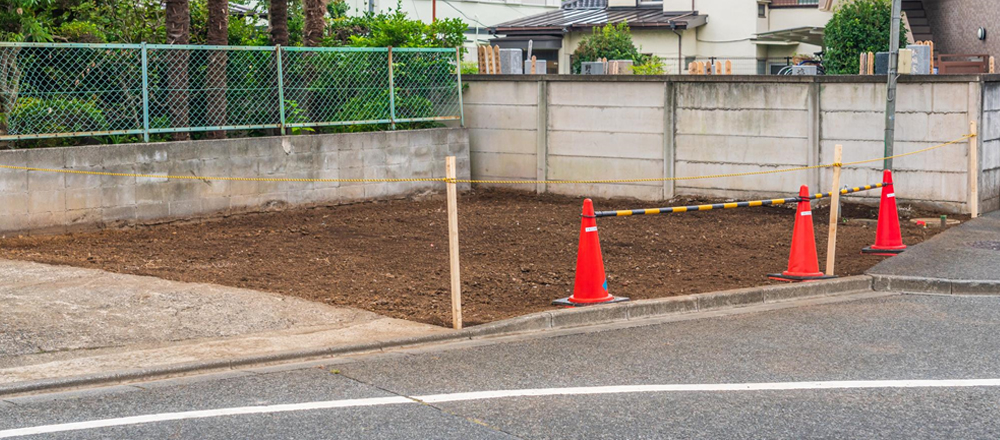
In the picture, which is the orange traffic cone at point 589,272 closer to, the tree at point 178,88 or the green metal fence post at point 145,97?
the green metal fence post at point 145,97

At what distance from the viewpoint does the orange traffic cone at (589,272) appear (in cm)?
952

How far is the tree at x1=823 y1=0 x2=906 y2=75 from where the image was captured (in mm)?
26391

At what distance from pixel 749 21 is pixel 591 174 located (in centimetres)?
1825

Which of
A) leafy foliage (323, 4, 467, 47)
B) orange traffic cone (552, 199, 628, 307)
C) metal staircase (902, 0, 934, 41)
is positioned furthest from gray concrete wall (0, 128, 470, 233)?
metal staircase (902, 0, 934, 41)

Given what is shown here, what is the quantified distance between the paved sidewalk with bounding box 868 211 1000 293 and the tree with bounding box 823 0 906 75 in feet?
44.8

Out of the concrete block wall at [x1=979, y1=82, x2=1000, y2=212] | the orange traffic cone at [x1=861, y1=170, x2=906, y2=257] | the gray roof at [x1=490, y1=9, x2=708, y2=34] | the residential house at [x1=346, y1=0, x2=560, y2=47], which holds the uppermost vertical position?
the residential house at [x1=346, y1=0, x2=560, y2=47]

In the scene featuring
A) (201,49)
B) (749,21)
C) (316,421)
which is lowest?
(316,421)

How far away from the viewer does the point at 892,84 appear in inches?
559

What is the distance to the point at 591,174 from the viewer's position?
17.7m

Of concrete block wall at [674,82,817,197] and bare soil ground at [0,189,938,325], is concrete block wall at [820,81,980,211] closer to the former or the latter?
concrete block wall at [674,82,817,197]

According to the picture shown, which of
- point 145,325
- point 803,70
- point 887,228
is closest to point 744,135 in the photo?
point 887,228

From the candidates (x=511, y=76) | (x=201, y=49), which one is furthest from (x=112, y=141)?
(x=511, y=76)

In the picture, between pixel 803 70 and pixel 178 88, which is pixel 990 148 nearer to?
pixel 803 70

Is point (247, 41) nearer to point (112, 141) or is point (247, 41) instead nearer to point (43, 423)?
point (112, 141)
